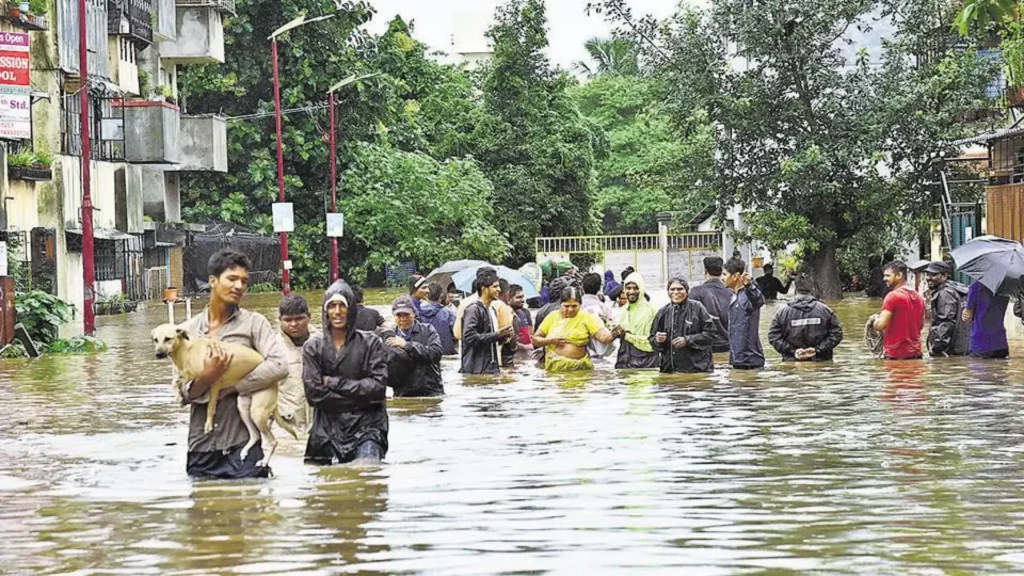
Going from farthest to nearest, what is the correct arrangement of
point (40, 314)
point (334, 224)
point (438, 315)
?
point (334, 224), point (40, 314), point (438, 315)

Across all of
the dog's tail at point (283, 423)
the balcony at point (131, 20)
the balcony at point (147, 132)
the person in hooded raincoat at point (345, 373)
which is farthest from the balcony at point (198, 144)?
the person in hooded raincoat at point (345, 373)

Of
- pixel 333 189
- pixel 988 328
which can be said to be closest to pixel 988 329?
pixel 988 328

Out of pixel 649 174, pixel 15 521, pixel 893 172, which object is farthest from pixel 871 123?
pixel 15 521

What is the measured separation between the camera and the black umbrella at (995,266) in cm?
2091

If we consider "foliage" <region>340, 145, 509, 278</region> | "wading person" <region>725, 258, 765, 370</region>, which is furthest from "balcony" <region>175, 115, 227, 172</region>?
"wading person" <region>725, 258, 765, 370</region>

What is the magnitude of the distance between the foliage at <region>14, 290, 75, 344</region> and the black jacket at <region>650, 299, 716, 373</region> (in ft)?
Result: 51.1

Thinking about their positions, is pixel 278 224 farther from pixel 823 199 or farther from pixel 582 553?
pixel 582 553

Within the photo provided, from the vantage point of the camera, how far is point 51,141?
1613 inches

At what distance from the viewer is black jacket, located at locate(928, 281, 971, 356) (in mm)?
22156

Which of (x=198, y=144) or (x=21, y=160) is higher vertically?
(x=198, y=144)

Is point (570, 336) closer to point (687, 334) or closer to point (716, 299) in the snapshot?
point (687, 334)

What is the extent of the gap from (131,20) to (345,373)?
3854 cm

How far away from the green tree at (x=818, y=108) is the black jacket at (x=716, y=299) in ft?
92.3

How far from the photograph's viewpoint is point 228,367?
10.5 m
